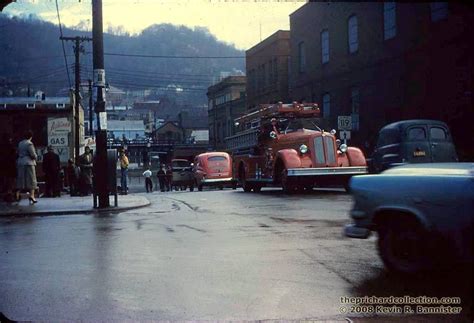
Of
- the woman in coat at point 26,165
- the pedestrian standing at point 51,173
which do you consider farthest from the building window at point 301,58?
the pedestrian standing at point 51,173

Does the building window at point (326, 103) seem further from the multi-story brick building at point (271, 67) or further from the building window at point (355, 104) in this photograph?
the multi-story brick building at point (271, 67)

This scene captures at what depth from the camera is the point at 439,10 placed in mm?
4426

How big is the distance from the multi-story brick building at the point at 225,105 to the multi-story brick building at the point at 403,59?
4253 cm

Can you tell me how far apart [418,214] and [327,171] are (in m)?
10.2

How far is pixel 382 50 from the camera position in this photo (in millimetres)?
6629

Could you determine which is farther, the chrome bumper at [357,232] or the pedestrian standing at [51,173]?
the pedestrian standing at [51,173]

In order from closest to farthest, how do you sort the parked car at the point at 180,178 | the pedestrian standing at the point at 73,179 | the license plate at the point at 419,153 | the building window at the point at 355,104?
the license plate at the point at 419,153
the building window at the point at 355,104
the pedestrian standing at the point at 73,179
the parked car at the point at 180,178

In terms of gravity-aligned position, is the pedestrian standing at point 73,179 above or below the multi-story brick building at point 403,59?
below

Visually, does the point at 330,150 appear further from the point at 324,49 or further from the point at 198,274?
the point at 198,274

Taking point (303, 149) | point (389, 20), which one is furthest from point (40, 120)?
point (389, 20)

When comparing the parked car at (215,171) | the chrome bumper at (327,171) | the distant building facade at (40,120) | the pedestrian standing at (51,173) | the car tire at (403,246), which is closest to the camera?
the car tire at (403,246)

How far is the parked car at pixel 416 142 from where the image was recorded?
5.43m

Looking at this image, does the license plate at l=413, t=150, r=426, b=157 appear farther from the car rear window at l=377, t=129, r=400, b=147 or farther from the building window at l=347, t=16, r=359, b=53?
the building window at l=347, t=16, r=359, b=53

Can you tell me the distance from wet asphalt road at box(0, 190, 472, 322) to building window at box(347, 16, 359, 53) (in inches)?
105
